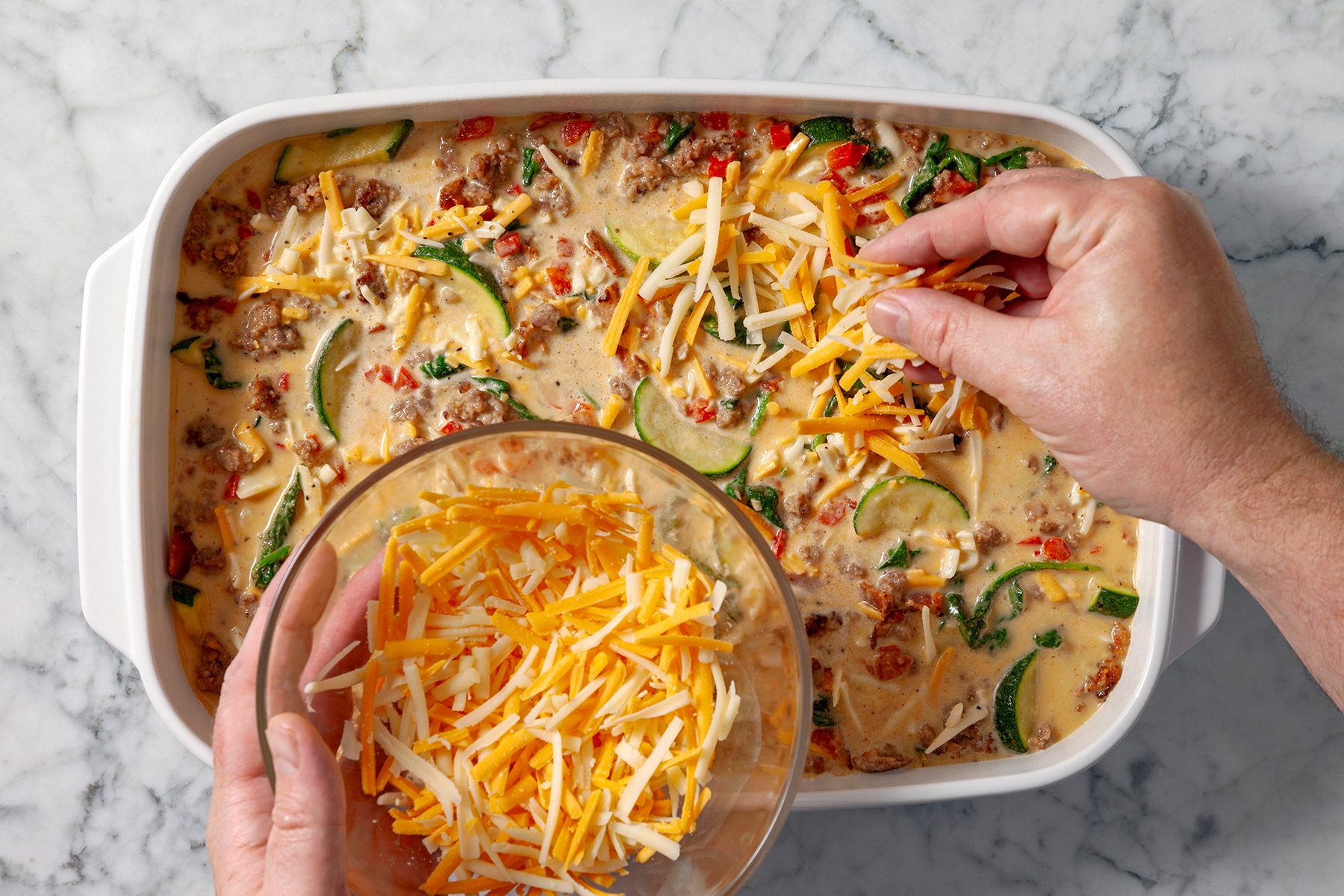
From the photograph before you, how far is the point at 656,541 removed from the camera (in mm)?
1735

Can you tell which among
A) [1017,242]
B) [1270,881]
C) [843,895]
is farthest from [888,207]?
[1270,881]

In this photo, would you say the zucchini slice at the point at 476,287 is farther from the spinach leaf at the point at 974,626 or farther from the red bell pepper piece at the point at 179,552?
the spinach leaf at the point at 974,626

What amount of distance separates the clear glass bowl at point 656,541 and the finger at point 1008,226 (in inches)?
22.9

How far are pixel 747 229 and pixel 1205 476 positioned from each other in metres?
0.91

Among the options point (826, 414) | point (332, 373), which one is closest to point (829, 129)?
point (826, 414)

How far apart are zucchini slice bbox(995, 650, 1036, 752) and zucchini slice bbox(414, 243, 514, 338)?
1.18 meters

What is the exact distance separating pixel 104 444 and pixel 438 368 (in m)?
0.64

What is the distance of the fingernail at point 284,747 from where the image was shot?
4.48 feet

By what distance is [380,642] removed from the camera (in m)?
1.55

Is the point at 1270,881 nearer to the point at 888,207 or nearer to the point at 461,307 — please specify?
the point at 888,207

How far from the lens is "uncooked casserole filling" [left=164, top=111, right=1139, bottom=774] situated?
6.31 feet

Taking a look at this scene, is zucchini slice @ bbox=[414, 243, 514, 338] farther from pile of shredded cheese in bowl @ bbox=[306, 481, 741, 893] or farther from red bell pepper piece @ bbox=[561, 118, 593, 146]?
pile of shredded cheese in bowl @ bbox=[306, 481, 741, 893]

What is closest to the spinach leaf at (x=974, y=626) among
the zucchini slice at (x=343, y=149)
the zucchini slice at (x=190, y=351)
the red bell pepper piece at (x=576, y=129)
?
the red bell pepper piece at (x=576, y=129)

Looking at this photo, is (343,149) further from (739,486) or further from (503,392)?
(739,486)
